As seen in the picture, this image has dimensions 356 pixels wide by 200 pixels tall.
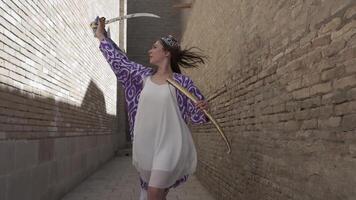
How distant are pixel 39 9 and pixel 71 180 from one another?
4127 mm

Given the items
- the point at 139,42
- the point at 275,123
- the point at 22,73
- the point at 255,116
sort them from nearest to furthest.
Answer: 1. the point at 275,123
2. the point at 255,116
3. the point at 22,73
4. the point at 139,42

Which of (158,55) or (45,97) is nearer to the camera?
(158,55)

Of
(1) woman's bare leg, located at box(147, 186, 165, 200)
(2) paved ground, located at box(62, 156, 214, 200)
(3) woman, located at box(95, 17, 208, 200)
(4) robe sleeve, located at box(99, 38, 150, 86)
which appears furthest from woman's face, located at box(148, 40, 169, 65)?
(2) paved ground, located at box(62, 156, 214, 200)

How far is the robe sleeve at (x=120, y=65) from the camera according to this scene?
153 inches

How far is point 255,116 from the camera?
5535 mm

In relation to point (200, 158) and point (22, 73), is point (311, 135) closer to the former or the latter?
point (22, 73)

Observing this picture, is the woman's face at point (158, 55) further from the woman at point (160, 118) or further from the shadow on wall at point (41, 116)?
the shadow on wall at point (41, 116)

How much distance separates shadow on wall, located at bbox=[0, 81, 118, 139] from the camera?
Result: 5395mm

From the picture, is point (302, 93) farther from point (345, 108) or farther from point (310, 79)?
point (345, 108)

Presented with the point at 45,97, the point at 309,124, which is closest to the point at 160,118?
the point at 309,124

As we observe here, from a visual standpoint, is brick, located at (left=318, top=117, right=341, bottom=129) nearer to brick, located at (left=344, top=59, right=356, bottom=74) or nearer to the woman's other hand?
A: brick, located at (left=344, top=59, right=356, bottom=74)

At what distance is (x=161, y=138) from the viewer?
3.57m

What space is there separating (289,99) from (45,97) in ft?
13.6

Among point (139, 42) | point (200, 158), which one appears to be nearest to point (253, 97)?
point (200, 158)
